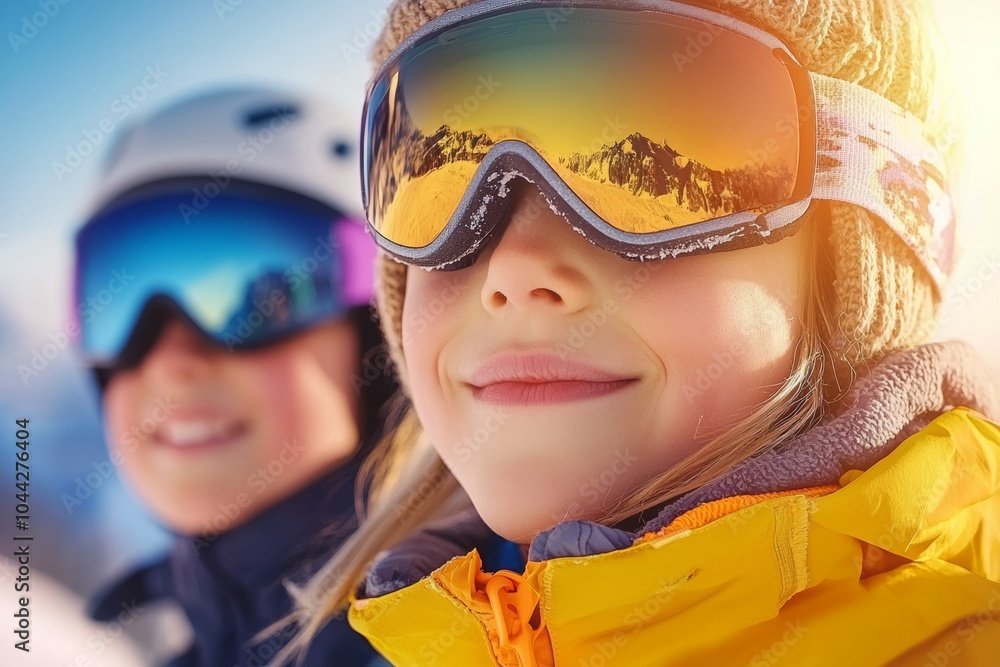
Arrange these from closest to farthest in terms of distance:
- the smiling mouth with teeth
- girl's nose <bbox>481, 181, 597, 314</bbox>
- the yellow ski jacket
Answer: the yellow ski jacket < girl's nose <bbox>481, 181, 597, 314</bbox> < the smiling mouth with teeth

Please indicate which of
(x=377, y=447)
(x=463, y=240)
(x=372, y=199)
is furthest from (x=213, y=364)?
(x=463, y=240)

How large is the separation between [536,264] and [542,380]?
0.16 meters

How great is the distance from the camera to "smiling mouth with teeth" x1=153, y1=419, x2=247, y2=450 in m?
2.04

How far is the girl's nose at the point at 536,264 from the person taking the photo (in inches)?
43.0

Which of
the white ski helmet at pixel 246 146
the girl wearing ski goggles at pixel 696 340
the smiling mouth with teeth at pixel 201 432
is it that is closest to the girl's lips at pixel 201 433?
the smiling mouth with teeth at pixel 201 432

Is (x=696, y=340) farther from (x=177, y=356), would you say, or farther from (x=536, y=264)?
(x=177, y=356)

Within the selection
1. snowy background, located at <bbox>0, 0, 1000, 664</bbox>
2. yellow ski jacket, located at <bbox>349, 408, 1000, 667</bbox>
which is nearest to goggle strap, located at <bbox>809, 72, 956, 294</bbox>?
yellow ski jacket, located at <bbox>349, 408, 1000, 667</bbox>

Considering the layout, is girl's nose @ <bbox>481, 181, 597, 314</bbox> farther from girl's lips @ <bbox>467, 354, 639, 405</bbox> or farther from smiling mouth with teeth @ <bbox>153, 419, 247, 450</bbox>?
smiling mouth with teeth @ <bbox>153, 419, 247, 450</bbox>

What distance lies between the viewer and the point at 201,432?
2.04 m

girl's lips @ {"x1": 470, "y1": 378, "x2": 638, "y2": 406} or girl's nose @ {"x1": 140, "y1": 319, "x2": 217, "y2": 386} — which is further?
girl's nose @ {"x1": 140, "y1": 319, "x2": 217, "y2": 386}

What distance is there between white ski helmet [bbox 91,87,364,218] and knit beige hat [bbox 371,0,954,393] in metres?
1.01

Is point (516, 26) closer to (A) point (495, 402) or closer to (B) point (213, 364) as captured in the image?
(A) point (495, 402)

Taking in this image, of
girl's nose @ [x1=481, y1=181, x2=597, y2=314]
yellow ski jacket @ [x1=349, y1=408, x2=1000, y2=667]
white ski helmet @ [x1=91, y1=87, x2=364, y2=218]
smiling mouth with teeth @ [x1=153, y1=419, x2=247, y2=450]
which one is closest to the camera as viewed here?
yellow ski jacket @ [x1=349, y1=408, x2=1000, y2=667]

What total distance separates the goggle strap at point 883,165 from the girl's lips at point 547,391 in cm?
37
